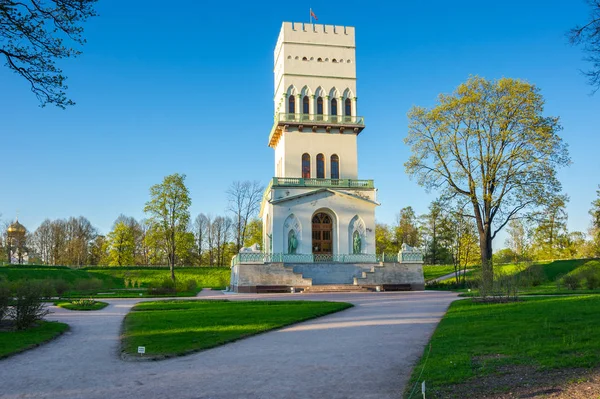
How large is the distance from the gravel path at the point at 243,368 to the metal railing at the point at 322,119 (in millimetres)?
32397

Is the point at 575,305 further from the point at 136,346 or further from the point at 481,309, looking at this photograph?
the point at 136,346

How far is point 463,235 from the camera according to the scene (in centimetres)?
5194

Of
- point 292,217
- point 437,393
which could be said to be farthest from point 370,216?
point 437,393

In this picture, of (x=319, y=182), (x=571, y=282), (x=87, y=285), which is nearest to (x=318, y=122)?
(x=319, y=182)

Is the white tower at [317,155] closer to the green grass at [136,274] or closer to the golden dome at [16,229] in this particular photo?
the green grass at [136,274]

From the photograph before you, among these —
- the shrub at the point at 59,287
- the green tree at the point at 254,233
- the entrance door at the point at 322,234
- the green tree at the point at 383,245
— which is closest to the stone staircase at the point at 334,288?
the entrance door at the point at 322,234

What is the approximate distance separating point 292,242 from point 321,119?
1200 cm

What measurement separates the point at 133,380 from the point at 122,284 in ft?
157

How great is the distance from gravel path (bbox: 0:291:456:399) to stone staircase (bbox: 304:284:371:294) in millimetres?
21250

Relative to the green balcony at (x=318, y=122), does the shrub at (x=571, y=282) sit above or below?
below

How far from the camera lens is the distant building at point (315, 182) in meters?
37.6

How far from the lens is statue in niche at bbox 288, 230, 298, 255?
133 feet

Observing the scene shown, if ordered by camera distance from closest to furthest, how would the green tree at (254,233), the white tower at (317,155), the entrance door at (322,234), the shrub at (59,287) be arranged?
the shrub at (59,287) → the white tower at (317,155) → the entrance door at (322,234) → the green tree at (254,233)

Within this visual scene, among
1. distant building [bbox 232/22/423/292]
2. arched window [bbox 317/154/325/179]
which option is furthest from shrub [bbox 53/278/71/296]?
arched window [bbox 317/154/325/179]
